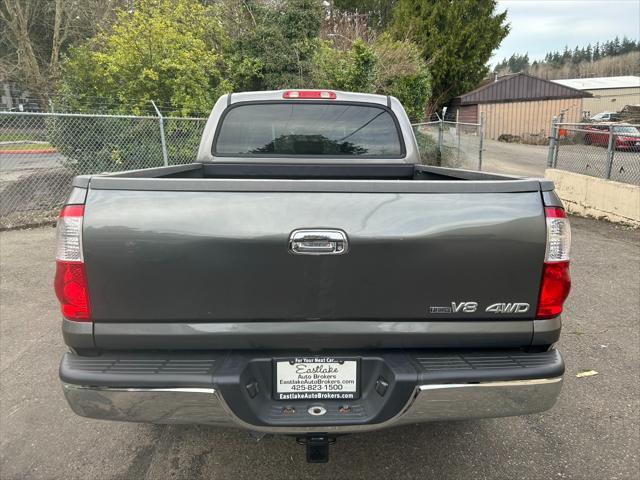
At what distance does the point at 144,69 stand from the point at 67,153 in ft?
7.66

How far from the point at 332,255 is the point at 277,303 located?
12.0 inches

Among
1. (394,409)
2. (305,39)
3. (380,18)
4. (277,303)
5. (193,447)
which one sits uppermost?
(380,18)

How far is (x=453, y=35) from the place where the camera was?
30281 mm

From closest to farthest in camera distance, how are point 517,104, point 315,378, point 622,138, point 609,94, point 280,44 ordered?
point 315,378 < point 622,138 < point 280,44 < point 517,104 < point 609,94

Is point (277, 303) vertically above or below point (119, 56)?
below

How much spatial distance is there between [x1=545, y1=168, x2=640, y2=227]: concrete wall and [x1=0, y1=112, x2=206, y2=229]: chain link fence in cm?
781

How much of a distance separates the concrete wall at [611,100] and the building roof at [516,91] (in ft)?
19.2

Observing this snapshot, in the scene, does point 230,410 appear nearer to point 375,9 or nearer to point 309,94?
point 309,94

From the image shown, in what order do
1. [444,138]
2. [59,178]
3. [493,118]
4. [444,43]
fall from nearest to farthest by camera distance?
[59,178] → [444,138] → [444,43] → [493,118]

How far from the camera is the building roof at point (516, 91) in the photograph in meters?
33.5

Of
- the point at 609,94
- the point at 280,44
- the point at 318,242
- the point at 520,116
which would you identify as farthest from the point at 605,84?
the point at 318,242

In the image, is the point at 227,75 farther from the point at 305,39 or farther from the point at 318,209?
the point at 318,209

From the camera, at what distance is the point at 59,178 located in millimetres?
8906

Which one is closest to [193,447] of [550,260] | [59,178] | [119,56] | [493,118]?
[550,260]
